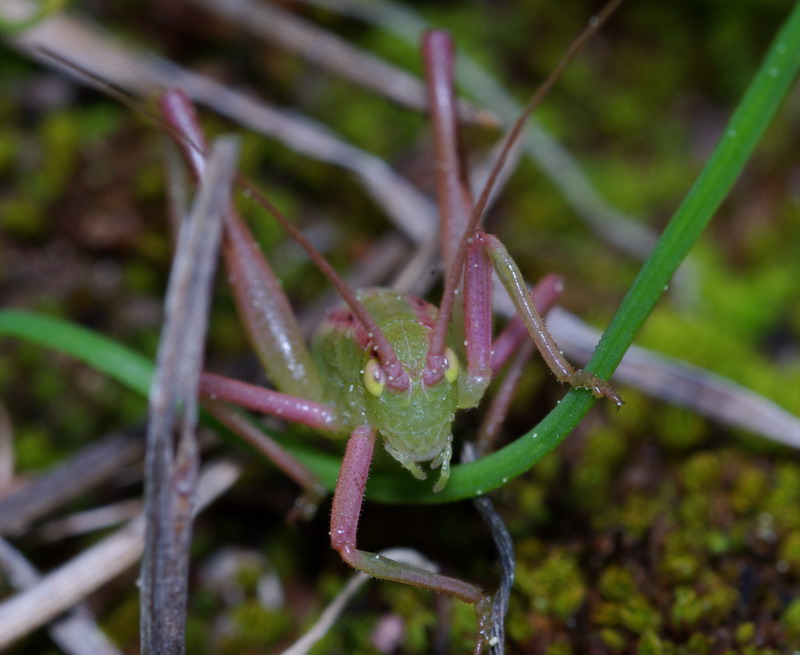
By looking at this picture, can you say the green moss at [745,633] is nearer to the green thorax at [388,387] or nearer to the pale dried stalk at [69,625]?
the green thorax at [388,387]

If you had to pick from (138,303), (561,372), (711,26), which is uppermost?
(711,26)

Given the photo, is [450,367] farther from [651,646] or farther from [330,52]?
[330,52]

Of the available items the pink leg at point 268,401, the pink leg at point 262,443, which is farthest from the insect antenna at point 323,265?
the pink leg at point 262,443

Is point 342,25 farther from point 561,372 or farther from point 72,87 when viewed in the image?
point 561,372

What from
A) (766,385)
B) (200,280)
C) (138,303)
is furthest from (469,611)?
(138,303)

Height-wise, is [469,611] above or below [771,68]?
below

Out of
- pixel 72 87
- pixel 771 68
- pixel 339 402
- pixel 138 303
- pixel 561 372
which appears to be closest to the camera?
pixel 771 68

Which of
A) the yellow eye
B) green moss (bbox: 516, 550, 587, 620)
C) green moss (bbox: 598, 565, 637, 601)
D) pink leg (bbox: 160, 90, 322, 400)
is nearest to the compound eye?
the yellow eye

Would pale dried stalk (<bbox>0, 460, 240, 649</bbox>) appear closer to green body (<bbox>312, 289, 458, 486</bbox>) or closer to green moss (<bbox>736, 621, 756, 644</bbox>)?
green body (<bbox>312, 289, 458, 486</bbox>)

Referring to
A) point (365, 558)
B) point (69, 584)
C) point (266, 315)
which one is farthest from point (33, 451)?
point (365, 558)
